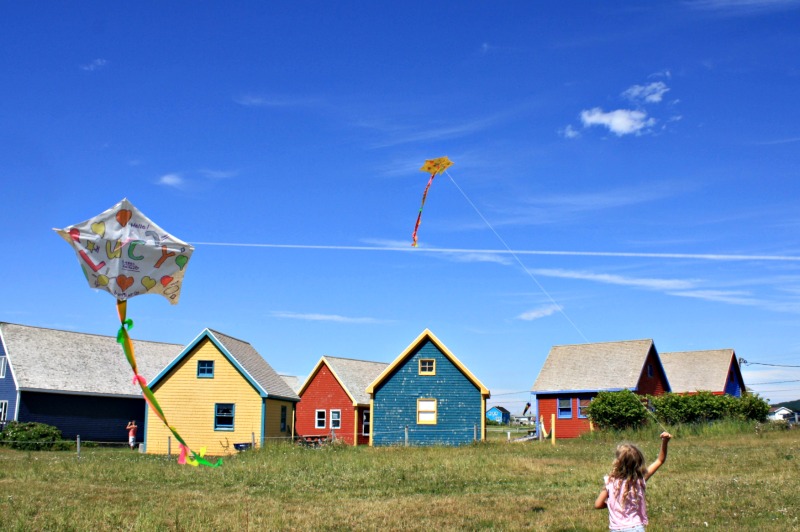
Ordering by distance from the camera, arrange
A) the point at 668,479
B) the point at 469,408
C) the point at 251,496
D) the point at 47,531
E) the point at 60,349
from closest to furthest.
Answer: the point at 47,531 < the point at 251,496 < the point at 668,479 < the point at 469,408 < the point at 60,349

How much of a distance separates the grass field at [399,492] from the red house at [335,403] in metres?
19.3

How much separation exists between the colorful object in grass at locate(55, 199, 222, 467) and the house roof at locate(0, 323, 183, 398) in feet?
111

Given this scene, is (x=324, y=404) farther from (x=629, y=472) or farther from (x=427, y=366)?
(x=629, y=472)

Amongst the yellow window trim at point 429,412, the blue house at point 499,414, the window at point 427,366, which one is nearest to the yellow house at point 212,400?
the yellow window trim at point 429,412

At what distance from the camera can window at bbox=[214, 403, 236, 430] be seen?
35719 mm

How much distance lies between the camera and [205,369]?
119 feet

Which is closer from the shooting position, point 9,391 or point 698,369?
point 9,391

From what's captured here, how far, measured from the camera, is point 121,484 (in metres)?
18.6

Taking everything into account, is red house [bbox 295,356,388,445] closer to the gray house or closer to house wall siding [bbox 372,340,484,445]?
house wall siding [bbox 372,340,484,445]

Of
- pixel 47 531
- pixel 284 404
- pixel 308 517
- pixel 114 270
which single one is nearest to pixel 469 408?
pixel 284 404

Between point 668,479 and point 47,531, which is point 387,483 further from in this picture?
point 47,531

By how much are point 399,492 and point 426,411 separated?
20.8m

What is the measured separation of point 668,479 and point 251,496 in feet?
31.8

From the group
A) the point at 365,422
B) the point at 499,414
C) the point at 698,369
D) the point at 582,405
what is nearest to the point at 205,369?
the point at 365,422
